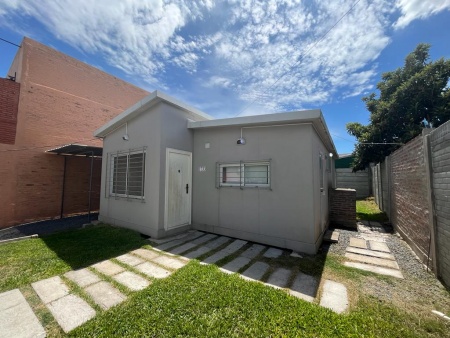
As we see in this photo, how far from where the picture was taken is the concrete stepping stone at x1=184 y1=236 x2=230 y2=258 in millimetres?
4615

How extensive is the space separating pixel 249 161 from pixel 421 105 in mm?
11717

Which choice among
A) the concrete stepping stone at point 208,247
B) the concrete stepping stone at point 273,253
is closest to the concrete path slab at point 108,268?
the concrete stepping stone at point 208,247

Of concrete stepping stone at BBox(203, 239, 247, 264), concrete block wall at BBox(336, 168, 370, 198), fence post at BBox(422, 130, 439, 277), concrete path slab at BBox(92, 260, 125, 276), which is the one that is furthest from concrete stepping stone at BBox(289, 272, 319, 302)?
concrete block wall at BBox(336, 168, 370, 198)

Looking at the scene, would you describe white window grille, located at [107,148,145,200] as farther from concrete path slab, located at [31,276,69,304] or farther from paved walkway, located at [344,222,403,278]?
paved walkway, located at [344,222,403,278]

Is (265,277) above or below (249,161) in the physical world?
below

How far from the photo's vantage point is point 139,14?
6312mm

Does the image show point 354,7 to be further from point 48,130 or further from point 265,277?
point 48,130

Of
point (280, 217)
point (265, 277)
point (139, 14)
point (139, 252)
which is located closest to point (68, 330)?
point (139, 252)

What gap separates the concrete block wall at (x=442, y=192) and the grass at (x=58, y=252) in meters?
6.31

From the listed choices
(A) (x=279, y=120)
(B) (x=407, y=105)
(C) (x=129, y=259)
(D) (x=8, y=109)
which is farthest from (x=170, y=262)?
(B) (x=407, y=105)

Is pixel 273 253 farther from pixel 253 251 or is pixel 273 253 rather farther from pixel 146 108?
pixel 146 108

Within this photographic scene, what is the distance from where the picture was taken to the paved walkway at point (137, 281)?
8.30 feet

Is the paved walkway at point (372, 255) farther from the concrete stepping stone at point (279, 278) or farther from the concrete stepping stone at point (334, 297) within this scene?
the concrete stepping stone at point (279, 278)

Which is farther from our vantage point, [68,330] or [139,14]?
[139,14]
